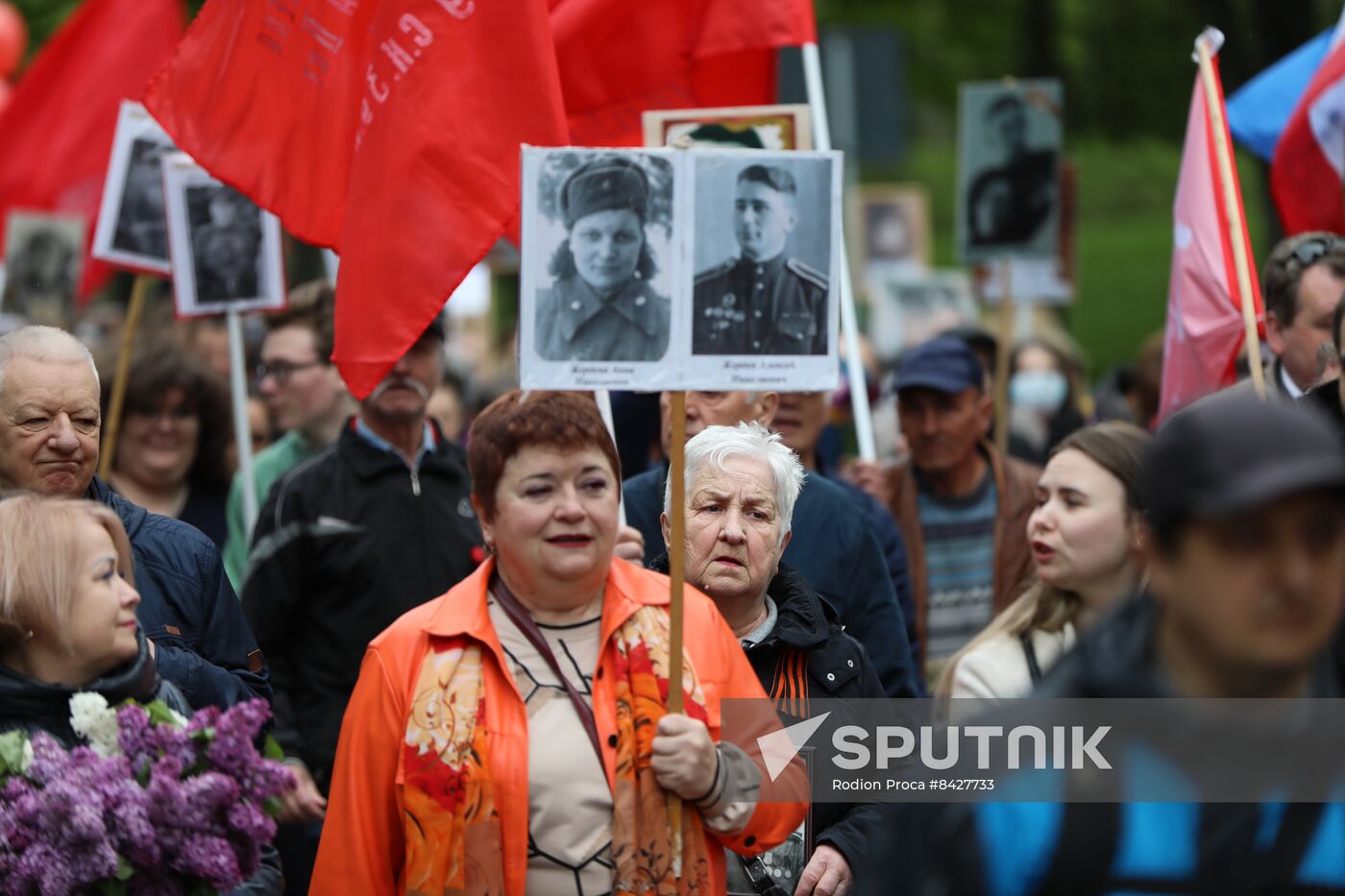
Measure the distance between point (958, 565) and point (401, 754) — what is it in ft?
11.0

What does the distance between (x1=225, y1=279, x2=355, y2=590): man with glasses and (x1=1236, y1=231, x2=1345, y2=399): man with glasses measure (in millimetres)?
3210

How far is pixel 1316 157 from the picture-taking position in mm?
7234

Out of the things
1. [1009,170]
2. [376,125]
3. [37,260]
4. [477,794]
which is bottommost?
[477,794]

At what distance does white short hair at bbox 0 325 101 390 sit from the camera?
4188 millimetres

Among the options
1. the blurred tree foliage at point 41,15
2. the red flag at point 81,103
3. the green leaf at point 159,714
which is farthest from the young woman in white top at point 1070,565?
the blurred tree foliage at point 41,15

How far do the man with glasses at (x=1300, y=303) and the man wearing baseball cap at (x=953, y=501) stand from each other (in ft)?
3.66

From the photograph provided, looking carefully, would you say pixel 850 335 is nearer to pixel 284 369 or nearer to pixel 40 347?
pixel 284 369

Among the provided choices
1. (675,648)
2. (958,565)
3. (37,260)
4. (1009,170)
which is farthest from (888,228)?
(675,648)

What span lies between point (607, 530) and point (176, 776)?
96cm

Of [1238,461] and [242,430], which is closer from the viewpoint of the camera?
[1238,461]

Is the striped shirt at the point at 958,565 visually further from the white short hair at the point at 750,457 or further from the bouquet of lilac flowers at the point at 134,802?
the bouquet of lilac flowers at the point at 134,802

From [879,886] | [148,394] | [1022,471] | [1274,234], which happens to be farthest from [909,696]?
[1274,234]

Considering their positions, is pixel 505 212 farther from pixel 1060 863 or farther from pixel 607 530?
pixel 1060 863

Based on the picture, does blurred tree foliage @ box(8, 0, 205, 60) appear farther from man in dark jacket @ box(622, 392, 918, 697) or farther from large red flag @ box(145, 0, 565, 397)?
man in dark jacket @ box(622, 392, 918, 697)
